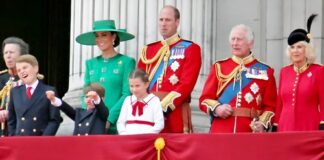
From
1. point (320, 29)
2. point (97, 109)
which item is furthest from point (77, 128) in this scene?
point (320, 29)

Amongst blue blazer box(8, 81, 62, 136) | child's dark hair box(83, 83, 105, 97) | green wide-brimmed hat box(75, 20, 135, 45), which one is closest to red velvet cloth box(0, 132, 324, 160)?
→ blue blazer box(8, 81, 62, 136)

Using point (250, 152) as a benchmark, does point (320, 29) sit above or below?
above

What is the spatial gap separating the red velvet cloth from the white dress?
1.93 ft

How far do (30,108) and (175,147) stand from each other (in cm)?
169

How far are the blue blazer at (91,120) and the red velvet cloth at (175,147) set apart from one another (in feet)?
2.00

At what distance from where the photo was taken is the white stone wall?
37.2 ft

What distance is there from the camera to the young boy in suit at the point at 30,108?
30.0 feet

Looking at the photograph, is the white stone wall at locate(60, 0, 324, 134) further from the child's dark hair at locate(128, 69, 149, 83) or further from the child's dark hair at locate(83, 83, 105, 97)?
the child's dark hair at locate(128, 69, 149, 83)

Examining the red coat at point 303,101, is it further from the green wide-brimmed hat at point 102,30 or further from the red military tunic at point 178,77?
the green wide-brimmed hat at point 102,30

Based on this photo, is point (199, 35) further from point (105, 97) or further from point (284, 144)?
point (284, 144)

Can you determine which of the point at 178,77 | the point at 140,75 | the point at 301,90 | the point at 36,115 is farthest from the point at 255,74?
the point at 36,115

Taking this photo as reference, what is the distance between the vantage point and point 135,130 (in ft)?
29.0

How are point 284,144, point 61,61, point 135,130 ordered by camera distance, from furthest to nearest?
point 61,61 → point 135,130 → point 284,144

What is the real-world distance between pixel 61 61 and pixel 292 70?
8897 mm
